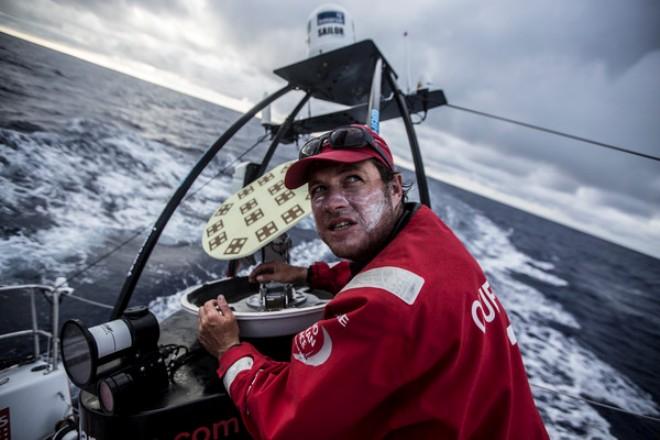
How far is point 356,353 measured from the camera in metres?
0.88

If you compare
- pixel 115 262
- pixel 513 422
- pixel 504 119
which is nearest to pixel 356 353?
pixel 513 422

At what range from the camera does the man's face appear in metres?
1.38

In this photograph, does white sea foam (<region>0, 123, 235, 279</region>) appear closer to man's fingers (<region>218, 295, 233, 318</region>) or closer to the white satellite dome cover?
the white satellite dome cover

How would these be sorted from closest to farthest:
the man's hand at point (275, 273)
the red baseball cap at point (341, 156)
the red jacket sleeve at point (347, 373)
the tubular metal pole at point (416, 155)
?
1. the red jacket sleeve at point (347, 373)
2. the red baseball cap at point (341, 156)
3. the man's hand at point (275, 273)
4. the tubular metal pole at point (416, 155)

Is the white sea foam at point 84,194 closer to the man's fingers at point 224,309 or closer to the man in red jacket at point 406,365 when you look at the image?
the man's fingers at point 224,309

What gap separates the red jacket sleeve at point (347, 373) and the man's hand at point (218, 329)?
0.53 metres

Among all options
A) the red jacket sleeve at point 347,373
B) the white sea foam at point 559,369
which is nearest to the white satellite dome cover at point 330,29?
the red jacket sleeve at point 347,373

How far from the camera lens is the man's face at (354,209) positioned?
138cm

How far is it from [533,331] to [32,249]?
1336 cm

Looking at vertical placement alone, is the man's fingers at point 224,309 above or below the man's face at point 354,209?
below

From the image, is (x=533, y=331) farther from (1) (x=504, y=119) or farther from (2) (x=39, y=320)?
(2) (x=39, y=320)

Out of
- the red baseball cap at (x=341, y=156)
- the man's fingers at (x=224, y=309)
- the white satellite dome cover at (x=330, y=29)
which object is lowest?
the man's fingers at (x=224, y=309)

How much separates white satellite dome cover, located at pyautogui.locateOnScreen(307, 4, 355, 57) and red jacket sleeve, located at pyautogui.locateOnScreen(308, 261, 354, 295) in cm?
322

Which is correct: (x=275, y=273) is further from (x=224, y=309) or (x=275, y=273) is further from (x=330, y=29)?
(x=330, y=29)
